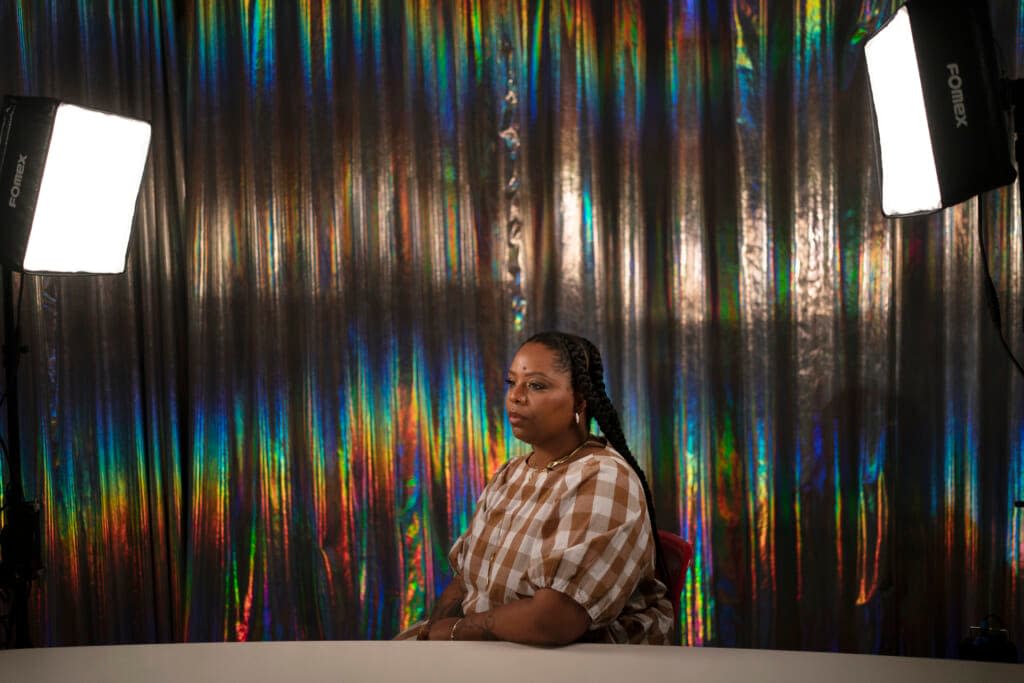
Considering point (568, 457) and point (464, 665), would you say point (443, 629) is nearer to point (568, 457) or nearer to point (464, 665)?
point (568, 457)

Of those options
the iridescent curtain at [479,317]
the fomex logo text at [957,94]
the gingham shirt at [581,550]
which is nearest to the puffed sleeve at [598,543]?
the gingham shirt at [581,550]

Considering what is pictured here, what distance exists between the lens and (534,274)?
2943 mm

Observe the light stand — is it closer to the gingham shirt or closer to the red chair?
the gingham shirt

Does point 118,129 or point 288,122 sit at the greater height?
point 288,122

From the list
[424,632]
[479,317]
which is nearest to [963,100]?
[424,632]

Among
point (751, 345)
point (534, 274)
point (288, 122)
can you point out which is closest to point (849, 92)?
point (751, 345)

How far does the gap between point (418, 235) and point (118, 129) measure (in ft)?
3.65

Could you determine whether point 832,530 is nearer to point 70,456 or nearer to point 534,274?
point 534,274

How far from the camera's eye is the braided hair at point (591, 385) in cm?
195

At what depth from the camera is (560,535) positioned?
172 centimetres

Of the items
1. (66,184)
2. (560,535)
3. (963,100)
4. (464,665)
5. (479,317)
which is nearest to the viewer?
(464,665)

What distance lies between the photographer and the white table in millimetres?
1259

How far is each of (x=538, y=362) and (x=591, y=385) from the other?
0.15 meters

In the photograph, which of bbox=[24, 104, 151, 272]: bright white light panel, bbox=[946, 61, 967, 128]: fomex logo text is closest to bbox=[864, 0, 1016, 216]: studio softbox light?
bbox=[946, 61, 967, 128]: fomex logo text
